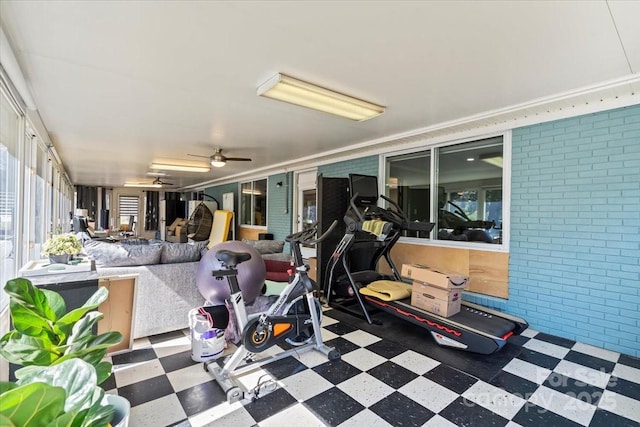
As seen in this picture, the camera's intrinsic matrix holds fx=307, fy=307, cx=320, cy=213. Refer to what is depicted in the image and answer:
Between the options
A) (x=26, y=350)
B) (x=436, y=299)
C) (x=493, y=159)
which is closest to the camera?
(x=26, y=350)

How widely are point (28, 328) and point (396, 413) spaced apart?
6.68 ft

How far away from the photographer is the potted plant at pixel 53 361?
2.35 feet

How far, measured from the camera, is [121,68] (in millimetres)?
2539

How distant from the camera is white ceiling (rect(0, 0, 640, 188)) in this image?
1.79 metres

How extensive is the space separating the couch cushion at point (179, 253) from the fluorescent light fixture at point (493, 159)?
12.2ft

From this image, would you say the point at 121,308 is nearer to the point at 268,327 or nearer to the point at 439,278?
the point at 268,327

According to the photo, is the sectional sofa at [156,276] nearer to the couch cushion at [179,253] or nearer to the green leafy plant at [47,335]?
the couch cushion at [179,253]

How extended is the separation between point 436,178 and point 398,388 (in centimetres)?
300

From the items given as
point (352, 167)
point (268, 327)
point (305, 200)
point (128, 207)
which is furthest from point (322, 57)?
point (128, 207)

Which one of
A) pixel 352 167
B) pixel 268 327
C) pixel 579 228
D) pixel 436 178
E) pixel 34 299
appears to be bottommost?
pixel 268 327

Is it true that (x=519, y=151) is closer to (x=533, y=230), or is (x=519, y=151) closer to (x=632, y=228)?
(x=533, y=230)

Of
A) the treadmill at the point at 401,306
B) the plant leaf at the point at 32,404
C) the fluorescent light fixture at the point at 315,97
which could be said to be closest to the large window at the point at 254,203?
the treadmill at the point at 401,306

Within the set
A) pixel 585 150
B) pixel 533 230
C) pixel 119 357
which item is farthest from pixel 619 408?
pixel 119 357

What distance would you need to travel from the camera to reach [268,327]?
2.44 metres
